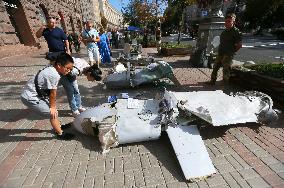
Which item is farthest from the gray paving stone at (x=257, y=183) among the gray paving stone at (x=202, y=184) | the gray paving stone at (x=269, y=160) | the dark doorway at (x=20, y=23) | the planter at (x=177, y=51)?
the dark doorway at (x=20, y=23)

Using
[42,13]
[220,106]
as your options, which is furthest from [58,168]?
[42,13]

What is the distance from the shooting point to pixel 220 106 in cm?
399

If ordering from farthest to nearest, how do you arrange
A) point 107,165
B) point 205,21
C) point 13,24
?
point 13,24 → point 205,21 → point 107,165

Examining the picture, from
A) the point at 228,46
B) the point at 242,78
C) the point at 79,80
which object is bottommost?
the point at 79,80

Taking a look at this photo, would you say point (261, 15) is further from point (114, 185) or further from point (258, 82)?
point (114, 185)

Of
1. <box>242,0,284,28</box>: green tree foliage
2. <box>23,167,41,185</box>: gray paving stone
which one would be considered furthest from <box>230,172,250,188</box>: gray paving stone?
<box>242,0,284,28</box>: green tree foliage

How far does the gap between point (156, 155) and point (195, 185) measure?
0.80 m

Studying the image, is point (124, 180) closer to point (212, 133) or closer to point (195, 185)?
point (195, 185)

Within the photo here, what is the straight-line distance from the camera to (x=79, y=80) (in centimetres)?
816

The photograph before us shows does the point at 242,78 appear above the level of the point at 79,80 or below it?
above

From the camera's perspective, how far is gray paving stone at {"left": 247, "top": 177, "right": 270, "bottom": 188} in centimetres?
286

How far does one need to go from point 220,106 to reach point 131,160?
1718 millimetres

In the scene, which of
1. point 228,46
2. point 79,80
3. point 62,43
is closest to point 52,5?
point 79,80

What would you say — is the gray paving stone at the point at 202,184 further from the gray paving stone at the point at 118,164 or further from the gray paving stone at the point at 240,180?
the gray paving stone at the point at 118,164
